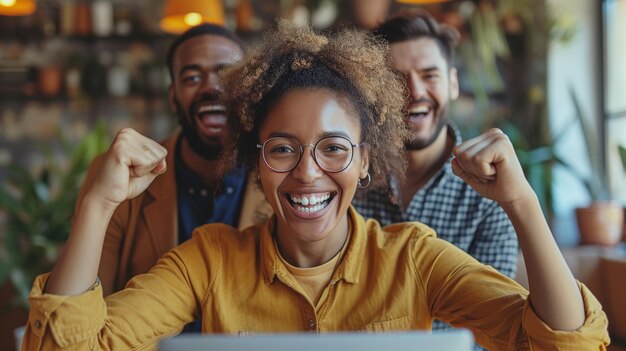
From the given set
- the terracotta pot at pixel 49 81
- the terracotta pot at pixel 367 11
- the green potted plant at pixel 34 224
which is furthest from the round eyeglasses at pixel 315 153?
the terracotta pot at pixel 49 81

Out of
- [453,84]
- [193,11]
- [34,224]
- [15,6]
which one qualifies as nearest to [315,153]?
[453,84]

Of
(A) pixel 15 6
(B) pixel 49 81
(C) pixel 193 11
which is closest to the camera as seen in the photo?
(A) pixel 15 6

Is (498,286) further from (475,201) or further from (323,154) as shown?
(475,201)

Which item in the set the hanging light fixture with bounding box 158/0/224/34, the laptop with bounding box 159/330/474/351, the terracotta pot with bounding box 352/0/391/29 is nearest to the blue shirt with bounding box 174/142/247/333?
the laptop with bounding box 159/330/474/351

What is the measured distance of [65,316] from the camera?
49.3 inches

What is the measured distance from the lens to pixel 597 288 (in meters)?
3.32

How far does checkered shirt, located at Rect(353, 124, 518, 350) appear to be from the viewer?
2.09 meters

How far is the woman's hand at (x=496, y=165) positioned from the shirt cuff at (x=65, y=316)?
715 millimetres

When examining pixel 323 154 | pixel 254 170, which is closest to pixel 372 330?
pixel 323 154

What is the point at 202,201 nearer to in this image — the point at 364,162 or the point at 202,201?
the point at 202,201

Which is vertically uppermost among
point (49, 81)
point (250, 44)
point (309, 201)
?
point (250, 44)

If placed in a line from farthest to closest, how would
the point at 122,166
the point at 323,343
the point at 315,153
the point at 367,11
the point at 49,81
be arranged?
the point at 49,81, the point at 367,11, the point at 315,153, the point at 122,166, the point at 323,343

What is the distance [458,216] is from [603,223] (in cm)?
238

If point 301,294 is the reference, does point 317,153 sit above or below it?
above
